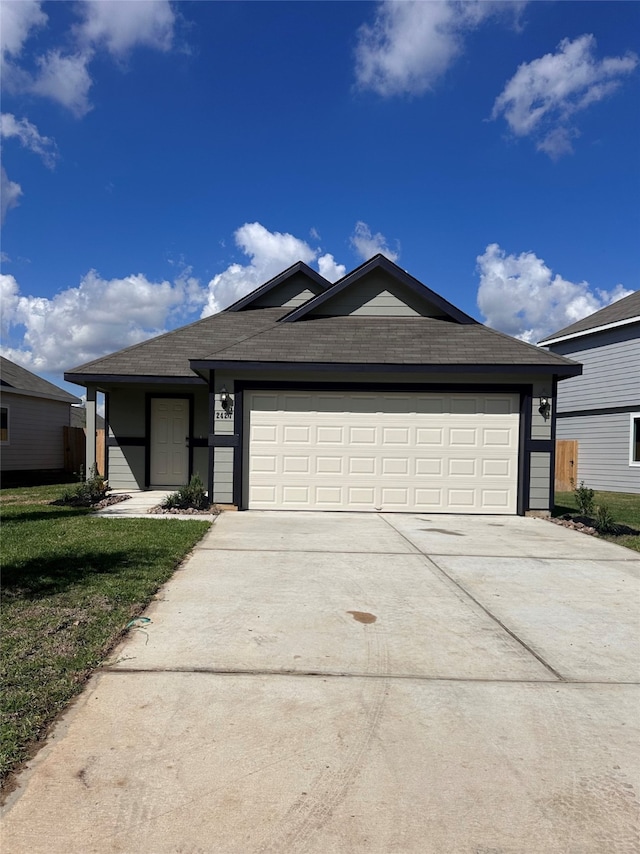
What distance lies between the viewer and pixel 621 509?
12867mm

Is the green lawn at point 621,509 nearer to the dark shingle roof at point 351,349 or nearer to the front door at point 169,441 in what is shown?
the dark shingle roof at point 351,349

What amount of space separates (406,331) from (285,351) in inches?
110

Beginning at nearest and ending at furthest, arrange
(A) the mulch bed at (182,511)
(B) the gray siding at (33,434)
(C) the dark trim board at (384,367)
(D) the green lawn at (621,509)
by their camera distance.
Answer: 1. (D) the green lawn at (621,509)
2. (A) the mulch bed at (182,511)
3. (C) the dark trim board at (384,367)
4. (B) the gray siding at (33,434)

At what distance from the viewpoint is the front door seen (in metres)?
14.0

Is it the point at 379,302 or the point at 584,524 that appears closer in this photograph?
the point at 584,524

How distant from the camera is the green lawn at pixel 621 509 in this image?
28.2 feet

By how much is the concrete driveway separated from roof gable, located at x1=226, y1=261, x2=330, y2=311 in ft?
36.5

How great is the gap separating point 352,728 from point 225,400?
8212 mm

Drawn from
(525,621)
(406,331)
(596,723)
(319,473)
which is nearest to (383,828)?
(596,723)

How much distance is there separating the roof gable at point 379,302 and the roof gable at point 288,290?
2769 mm

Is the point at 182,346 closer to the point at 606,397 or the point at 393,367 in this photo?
the point at 393,367

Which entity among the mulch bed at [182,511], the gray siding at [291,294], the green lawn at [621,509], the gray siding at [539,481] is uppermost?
the gray siding at [291,294]

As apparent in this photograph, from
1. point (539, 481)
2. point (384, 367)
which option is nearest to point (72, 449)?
point (384, 367)

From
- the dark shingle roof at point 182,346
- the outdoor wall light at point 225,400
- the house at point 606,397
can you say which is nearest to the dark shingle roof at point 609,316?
the house at point 606,397
